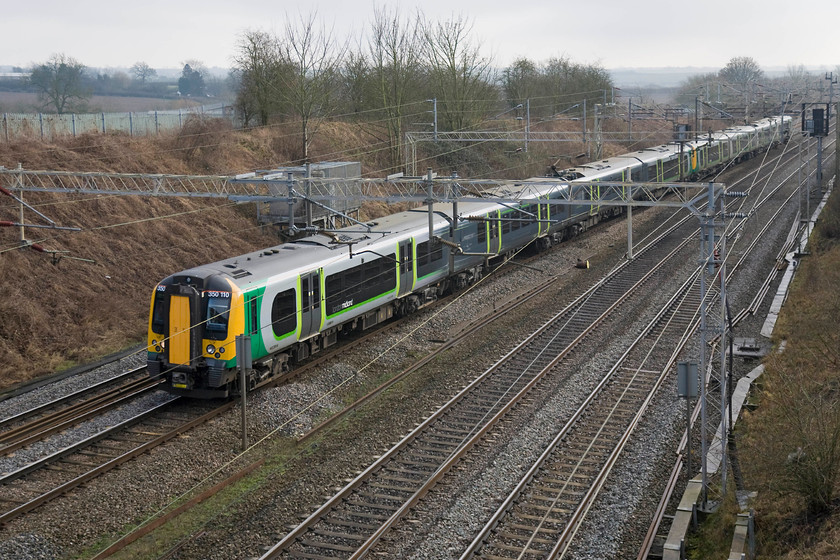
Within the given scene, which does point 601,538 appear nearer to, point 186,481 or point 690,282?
point 186,481

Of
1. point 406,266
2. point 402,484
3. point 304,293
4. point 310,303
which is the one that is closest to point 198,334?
point 304,293

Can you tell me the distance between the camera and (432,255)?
76.4ft

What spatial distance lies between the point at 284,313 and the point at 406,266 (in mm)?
5238

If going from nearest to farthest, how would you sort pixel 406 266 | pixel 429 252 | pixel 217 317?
pixel 217 317 → pixel 406 266 → pixel 429 252

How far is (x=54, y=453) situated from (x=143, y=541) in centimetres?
361

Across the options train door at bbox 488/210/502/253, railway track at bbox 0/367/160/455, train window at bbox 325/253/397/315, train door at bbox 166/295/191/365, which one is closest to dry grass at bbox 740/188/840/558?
train window at bbox 325/253/397/315

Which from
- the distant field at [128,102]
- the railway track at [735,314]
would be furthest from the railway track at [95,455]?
the distant field at [128,102]

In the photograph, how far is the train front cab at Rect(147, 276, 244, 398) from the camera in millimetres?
16062

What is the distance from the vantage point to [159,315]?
16.5 metres

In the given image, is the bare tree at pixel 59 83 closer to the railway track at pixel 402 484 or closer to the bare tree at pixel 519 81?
the bare tree at pixel 519 81

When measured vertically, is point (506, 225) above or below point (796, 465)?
above

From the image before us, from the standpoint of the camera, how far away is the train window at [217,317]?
1602 centimetres

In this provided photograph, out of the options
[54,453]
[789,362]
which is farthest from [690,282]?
[54,453]

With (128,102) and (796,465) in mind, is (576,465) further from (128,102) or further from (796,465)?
(128,102)
